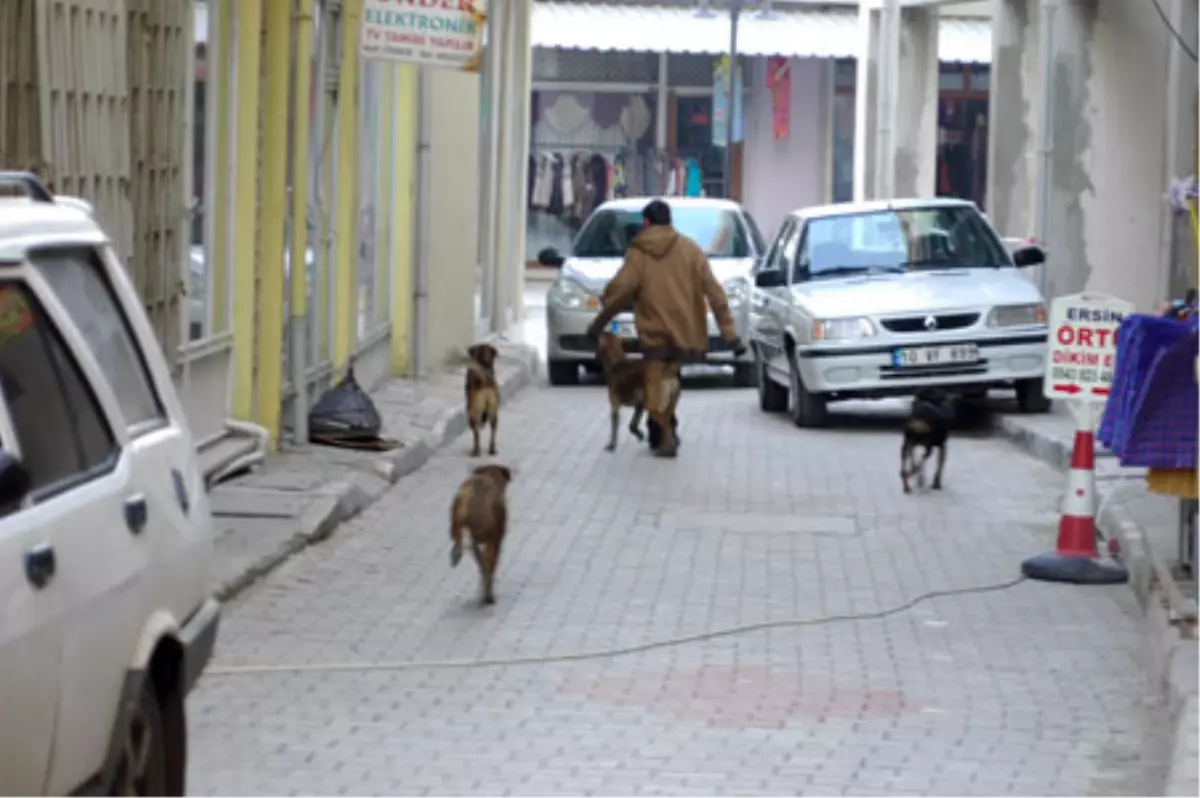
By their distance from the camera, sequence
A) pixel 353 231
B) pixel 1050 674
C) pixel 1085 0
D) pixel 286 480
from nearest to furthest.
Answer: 1. pixel 1050 674
2. pixel 286 480
3. pixel 353 231
4. pixel 1085 0

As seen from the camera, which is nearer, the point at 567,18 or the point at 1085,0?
the point at 1085,0

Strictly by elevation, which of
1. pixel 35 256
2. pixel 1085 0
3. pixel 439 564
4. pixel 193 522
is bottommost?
pixel 439 564

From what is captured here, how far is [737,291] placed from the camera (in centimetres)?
2462

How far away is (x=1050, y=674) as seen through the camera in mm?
9938

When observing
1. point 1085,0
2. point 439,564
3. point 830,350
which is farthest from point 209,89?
point 1085,0

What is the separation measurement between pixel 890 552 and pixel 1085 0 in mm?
11145

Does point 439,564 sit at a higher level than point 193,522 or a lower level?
lower

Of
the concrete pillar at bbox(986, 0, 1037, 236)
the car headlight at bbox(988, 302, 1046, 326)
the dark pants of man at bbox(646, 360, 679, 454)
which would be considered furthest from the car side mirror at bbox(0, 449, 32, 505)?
the concrete pillar at bbox(986, 0, 1037, 236)

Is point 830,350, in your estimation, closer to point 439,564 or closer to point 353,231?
point 353,231

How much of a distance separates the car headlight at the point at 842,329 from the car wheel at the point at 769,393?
80.4 inches

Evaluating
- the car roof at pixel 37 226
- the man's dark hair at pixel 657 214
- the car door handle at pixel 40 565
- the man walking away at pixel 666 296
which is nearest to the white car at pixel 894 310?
the man walking away at pixel 666 296

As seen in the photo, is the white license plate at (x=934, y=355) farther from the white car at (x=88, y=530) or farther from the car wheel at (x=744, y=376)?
the white car at (x=88, y=530)

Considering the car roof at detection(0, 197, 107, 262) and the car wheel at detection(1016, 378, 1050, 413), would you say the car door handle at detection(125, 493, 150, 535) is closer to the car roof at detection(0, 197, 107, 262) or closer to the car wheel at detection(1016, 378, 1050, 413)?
the car roof at detection(0, 197, 107, 262)

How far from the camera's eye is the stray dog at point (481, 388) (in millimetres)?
16953
